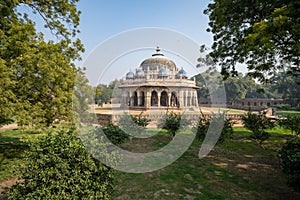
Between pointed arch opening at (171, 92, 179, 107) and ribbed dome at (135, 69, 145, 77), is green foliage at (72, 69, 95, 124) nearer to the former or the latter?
pointed arch opening at (171, 92, 179, 107)

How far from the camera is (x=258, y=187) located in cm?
572

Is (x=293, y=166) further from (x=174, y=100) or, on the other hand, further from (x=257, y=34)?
(x=174, y=100)

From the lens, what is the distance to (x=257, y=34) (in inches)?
246

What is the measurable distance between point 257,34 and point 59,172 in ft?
22.5

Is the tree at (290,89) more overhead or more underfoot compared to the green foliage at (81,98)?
more overhead

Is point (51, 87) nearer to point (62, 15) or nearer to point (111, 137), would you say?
point (111, 137)

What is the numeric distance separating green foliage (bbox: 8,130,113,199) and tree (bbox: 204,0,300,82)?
623cm

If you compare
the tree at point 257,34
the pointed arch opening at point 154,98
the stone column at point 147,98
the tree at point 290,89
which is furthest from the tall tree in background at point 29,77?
the tree at point 290,89

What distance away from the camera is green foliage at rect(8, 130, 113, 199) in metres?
3.39

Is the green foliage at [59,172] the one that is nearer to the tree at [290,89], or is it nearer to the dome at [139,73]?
the dome at [139,73]

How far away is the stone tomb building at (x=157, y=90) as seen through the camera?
29.0 metres

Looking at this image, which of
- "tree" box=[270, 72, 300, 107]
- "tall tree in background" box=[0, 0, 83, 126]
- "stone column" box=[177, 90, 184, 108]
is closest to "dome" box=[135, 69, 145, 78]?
"stone column" box=[177, 90, 184, 108]

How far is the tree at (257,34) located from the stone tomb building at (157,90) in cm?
1777

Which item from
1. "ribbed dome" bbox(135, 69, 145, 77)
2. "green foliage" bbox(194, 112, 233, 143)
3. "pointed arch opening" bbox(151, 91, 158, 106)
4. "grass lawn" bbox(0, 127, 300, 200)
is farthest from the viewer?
"ribbed dome" bbox(135, 69, 145, 77)
